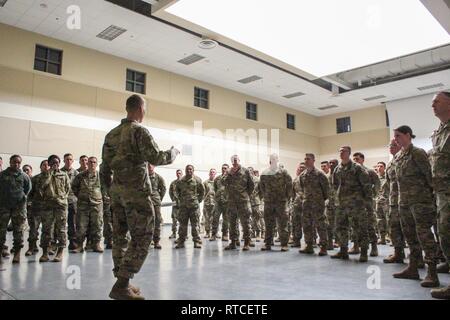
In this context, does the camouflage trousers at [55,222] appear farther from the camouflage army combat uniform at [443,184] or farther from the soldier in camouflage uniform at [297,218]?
the camouflage army combat uniform at [443,184]

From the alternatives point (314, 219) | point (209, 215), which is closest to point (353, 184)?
point (314, 219)

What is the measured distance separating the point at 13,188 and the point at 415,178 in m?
4.80

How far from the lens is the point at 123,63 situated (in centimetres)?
1077

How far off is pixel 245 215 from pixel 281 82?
8.46 meters

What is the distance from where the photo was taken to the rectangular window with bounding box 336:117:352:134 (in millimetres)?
17003

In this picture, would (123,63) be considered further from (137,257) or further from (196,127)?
(137,257)

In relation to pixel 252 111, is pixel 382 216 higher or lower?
lower

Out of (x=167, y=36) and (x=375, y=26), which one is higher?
(x=167, y=36)

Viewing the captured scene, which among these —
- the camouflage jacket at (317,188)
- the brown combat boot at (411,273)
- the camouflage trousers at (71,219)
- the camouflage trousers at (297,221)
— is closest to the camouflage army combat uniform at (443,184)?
the brown combat boot at (411,273)

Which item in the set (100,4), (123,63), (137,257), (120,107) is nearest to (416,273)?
(137,257)

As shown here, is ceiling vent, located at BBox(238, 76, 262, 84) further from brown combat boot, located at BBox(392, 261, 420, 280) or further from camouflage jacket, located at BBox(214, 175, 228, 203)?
brown combat boot, located at BBox(392, 261, 420, 280)

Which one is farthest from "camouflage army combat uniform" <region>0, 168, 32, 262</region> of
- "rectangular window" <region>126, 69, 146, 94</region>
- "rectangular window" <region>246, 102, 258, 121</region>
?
"rectangular window" <region>246, 102, 258, 121</region>

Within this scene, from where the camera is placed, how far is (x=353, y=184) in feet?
15.3

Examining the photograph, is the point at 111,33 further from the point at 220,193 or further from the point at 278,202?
the point at 278,202
